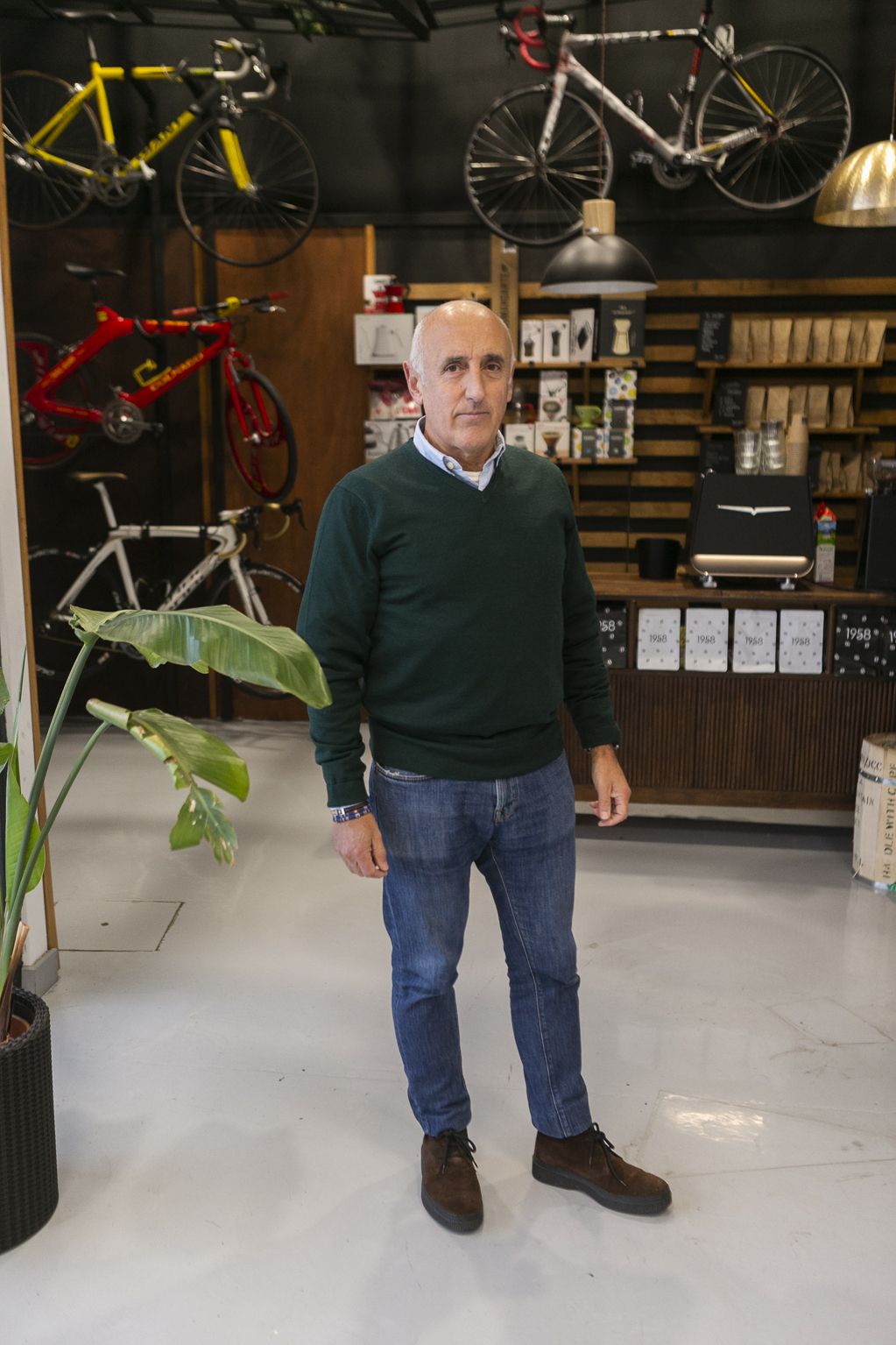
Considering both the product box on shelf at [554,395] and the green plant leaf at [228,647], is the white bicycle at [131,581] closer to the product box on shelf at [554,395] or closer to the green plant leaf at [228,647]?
the product box on shelf at [554,395]

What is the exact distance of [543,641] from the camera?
2.22 m

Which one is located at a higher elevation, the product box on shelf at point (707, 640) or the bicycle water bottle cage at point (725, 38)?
the bicycle water bottle cage at point (725, 38)

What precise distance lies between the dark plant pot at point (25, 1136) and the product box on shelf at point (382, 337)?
14.5 ft

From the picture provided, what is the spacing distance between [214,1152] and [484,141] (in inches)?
203

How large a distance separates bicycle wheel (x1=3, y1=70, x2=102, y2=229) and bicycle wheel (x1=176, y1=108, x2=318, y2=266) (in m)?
0.52

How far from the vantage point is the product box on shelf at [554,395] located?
20.4ft

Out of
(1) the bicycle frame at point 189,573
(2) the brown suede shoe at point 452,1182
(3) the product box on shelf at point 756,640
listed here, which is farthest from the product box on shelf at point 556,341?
(2) the brown suede shoe at point 452,1182

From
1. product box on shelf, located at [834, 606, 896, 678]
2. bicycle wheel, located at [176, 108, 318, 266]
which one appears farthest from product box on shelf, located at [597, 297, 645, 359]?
product box on shelf, located at [834, 606, 896, 678]

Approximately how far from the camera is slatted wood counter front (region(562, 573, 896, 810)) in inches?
175

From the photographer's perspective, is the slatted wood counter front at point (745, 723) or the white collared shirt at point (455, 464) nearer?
the white collared shirt at point (455, 464)

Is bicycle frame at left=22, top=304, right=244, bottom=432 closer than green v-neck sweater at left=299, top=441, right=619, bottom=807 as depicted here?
No

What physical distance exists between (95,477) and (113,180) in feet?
4.64

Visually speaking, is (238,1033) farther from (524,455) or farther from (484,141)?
(484,141)

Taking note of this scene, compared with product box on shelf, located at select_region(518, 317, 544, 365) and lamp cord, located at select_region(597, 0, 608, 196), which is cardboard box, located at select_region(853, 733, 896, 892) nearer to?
product box on shelf, located at select_region(518, 317, 544, 365)
